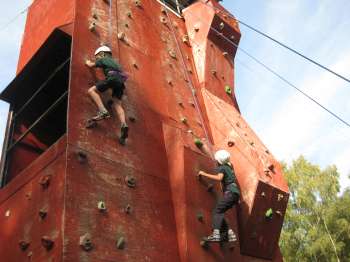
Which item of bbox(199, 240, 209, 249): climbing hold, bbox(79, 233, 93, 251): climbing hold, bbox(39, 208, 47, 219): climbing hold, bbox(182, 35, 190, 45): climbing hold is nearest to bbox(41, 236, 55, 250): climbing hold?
bbox(79, 233, 93, 251): climbing hold

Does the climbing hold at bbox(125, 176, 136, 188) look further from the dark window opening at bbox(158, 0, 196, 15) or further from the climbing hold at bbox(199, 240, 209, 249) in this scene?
the dark window opening at bbox(158, 0, 196, 15)

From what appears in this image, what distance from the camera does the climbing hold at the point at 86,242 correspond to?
352cm

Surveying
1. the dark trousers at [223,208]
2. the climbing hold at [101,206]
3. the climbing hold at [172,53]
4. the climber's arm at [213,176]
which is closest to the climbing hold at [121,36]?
the climbing hold at [172,53]

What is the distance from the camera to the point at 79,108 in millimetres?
Answer: 4434

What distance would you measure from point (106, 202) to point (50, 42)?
105 inches

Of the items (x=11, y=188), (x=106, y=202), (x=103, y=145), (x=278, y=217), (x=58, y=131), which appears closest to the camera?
(x=106, y=202)

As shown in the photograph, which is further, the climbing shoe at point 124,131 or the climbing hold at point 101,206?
the climbing shoe at point 124,131

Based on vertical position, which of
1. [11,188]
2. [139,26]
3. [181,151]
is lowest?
[11,188]

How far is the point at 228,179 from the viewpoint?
4.94 meters

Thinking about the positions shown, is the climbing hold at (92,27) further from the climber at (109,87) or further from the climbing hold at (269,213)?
the climbing hold at (269,213)

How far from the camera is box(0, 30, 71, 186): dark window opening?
5582 millimetres

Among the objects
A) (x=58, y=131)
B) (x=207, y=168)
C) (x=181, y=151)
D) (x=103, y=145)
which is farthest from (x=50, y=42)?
(x=207, y=168)

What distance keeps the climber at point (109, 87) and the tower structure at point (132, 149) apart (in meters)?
0.12

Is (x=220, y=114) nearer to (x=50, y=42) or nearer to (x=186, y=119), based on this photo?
(x=186, y=119)
